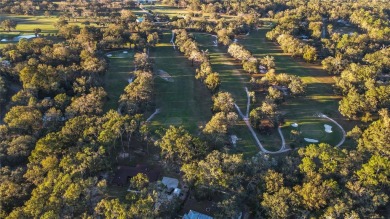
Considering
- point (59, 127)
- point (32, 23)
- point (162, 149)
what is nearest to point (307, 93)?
point (162, 149)

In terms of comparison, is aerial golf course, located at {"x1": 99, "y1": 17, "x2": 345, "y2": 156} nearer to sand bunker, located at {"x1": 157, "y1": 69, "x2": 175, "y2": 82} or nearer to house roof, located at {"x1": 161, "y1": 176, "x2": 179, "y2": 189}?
sand bunker, located at {"x1": 157, "y1": 69, "x2": 175, "y2": 82}

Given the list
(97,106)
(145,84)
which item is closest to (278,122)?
(145,84)

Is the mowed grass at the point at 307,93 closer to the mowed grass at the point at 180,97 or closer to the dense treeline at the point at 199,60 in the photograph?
the dense treeline at the point at 199,60

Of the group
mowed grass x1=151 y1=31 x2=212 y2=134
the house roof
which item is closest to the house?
the house roof

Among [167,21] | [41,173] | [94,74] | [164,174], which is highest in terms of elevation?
[167,21]

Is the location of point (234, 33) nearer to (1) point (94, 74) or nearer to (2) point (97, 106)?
(1) point (94, 74)

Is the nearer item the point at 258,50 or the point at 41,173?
the point at 41,173

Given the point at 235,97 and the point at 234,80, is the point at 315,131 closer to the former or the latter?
the point at 235,97
